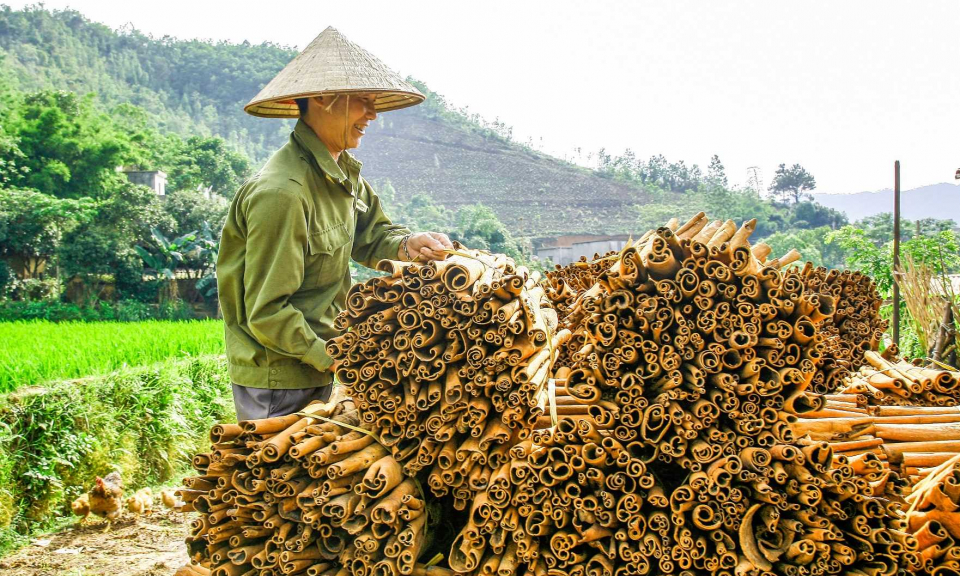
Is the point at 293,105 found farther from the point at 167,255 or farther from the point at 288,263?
the point at 167,255

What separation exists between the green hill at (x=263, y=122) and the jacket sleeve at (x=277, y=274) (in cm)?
5086

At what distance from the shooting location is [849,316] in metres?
4.44

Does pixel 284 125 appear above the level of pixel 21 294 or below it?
above

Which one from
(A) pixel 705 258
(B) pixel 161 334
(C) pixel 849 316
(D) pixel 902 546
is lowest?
(B) pixel 161 334

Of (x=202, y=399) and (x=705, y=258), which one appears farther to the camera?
(x=202, y=399)

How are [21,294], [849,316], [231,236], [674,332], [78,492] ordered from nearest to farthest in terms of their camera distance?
1. [674,332]
2. [231,236]
3. [849,316]
4. [78,492]
5. [21,294]

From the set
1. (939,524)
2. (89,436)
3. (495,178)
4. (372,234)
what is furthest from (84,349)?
(495,178)

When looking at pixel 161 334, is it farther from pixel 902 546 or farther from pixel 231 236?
pixel 902 546

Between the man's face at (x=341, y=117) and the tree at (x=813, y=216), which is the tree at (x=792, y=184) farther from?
the man's face at (x=341, y=117)

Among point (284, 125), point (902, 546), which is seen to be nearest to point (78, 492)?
point (902, 546)

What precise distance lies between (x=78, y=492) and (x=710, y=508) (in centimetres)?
599

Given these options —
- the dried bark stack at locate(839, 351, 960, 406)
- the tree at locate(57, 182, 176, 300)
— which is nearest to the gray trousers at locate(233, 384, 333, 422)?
the dried bark stack at locate(839, 351, 960, 406)

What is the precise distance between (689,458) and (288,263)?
1.51 meters

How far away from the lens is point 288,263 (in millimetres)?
2615
